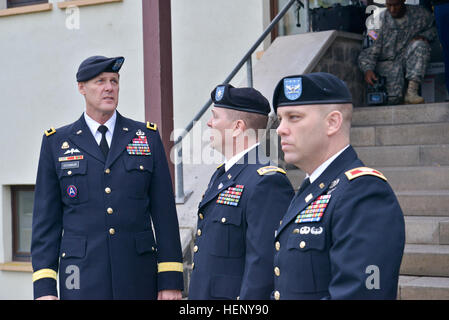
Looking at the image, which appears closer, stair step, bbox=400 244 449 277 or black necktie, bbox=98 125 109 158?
black necktie, bbox=98 125 109 158

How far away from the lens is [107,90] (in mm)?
3637

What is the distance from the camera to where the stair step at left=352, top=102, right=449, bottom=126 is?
265 inches

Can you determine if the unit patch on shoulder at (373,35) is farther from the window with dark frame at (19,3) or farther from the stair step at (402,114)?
the window with dark frame at (19,3)

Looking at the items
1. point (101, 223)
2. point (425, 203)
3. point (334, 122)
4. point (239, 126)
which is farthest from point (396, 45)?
point (334, 122)

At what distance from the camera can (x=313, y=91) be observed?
249 centimetres

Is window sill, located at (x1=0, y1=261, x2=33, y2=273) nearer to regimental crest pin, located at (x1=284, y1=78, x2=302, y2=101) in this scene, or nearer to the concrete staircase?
the concrete staircase

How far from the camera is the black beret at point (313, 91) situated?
8.13 feet

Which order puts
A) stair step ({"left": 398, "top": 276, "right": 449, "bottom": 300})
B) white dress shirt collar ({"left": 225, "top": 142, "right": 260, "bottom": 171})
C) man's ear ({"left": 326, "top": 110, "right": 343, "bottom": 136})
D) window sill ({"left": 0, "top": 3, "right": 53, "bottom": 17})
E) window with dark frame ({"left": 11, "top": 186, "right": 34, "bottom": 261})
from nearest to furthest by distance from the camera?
man's ear ({"left": 326, "top": 110, "right": 343, "bottom": 136}) < white dress shirt collar ({"left": 225, "top": 142, "right": 260, "bottom": 171}) < stair step ({"left": 398, "top": 276, "right": 449, "bottom": 300}) < window sill ({"left": 0, "top": 3, "right": 53, "bottom": 17}) < window with dark frame ({"left": 11, "top": 186, "right": 34, "bottom": 261})

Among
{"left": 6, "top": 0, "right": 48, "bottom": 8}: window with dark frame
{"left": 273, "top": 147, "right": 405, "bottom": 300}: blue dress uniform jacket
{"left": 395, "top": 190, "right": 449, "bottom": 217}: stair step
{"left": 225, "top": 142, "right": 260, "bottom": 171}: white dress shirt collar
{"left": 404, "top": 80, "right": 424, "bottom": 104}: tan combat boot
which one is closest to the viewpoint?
{"left": 273, "top": 147, "right": 405, "bottom": 300}: blue dress uniform jacket

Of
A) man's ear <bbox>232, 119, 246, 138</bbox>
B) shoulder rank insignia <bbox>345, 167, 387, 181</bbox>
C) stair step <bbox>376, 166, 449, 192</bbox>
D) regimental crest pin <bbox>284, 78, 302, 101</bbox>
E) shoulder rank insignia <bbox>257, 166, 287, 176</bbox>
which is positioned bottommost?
stair step <bbox>376, 166, 449, 192</bbox>

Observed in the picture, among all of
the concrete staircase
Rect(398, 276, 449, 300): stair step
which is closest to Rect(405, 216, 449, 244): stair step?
the concrete staircase

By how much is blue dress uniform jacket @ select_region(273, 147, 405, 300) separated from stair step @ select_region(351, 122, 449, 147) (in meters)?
4.15

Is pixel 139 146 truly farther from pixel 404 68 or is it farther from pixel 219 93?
pixel 404 68

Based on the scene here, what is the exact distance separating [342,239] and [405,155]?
4269 mm
